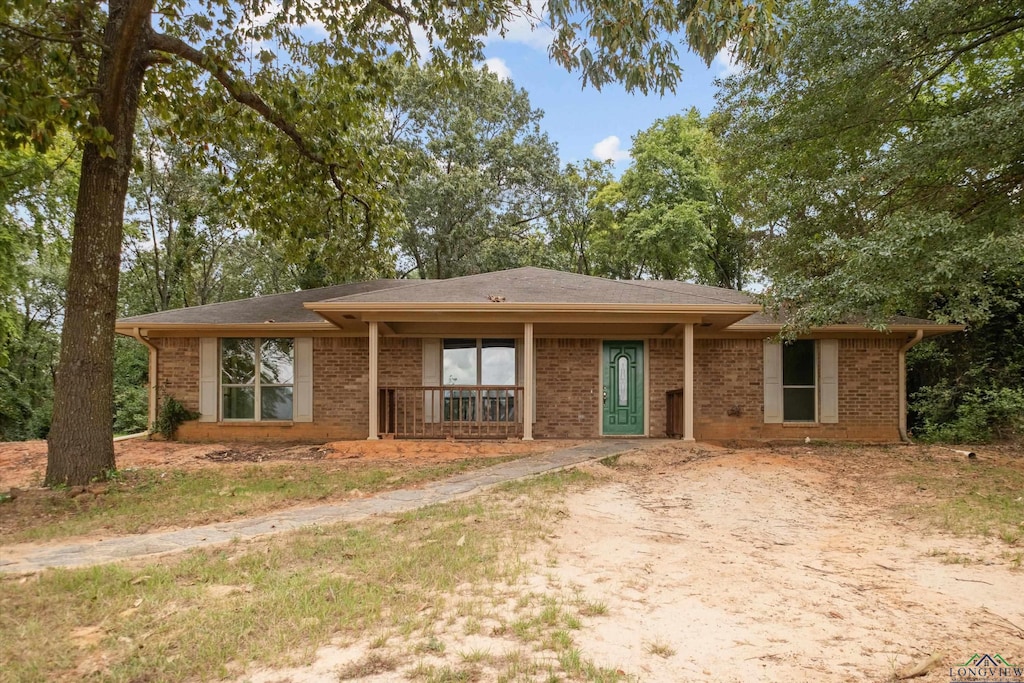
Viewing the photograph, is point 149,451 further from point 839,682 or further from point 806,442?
point 806,442

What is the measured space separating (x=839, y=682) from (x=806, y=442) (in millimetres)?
9277

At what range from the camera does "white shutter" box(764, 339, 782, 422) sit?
454 inches

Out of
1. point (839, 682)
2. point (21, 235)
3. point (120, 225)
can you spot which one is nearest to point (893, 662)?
point (839, 682)

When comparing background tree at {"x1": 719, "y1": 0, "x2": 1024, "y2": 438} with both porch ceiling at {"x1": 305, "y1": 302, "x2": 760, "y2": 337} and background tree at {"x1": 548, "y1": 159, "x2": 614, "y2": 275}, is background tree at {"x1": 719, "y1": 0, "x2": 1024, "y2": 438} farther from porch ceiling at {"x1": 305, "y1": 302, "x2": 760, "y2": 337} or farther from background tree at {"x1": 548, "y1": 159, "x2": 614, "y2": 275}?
background tree at {"x1": 548, "y1": 159, "x2": 614, "y2": 275}

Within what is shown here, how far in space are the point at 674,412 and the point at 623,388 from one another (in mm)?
1056

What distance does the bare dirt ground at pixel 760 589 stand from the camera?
276 cm

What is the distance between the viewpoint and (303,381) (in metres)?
11.7

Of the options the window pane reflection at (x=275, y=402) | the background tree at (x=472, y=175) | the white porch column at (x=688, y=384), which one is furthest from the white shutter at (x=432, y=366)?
the background tree at (x=472, y=175)

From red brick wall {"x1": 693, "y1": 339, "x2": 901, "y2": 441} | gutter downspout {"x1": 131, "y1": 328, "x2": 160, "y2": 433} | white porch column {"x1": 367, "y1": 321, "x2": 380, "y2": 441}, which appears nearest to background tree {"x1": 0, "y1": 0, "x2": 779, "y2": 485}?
white porch column {"x1": 367, "y1": 321, "x2": 380, "y2": 441}

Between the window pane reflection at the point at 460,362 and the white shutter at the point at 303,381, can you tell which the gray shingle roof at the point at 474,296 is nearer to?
the white shutter at the point at 303,381

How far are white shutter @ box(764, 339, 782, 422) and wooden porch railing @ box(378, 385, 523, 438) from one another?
4784mm

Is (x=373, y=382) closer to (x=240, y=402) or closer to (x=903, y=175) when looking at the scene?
(x=240, y=402)

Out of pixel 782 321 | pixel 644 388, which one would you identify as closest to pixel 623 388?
pixel 644 388

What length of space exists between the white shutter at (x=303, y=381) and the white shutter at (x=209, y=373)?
154 centimetres
